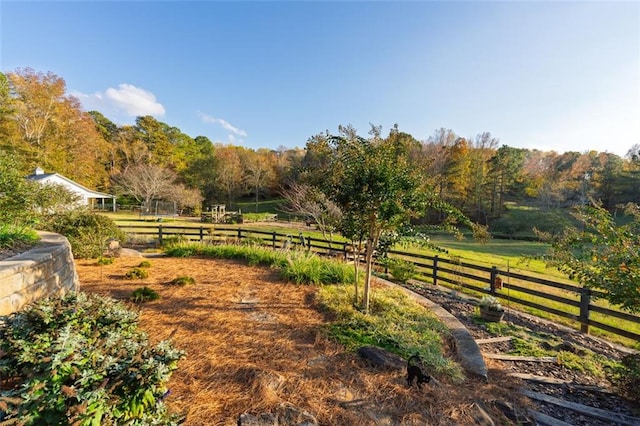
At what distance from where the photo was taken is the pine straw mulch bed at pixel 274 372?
2254 millimetres

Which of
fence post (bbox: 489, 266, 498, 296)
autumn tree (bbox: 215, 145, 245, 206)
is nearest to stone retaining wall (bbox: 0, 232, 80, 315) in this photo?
fence post (bbox: 489, 266, 498, 296)

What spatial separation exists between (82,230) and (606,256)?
11.0 m

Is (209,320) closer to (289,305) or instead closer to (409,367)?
(289,305)

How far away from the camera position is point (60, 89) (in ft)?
79.9

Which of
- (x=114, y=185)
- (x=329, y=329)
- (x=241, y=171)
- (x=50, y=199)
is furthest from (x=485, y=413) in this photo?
(x=114, y=185)

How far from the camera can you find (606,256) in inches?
135

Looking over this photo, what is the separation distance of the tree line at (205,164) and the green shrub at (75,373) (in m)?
17.9

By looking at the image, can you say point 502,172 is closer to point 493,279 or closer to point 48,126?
point 493,279

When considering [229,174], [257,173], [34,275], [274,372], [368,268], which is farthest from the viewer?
[257,173]

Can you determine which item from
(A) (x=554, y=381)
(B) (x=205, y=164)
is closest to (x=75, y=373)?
(A) (x=554, y=381)

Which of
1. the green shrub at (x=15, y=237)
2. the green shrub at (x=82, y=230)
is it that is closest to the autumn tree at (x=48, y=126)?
the green shrub at (x=82, y=230)

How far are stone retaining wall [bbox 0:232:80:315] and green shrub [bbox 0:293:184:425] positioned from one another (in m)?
0.78

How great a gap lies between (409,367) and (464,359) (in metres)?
1.28

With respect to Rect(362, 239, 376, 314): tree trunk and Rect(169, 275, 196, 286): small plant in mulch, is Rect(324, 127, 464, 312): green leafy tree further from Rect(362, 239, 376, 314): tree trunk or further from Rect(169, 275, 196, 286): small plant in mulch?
Rect(169, 275, 196, 286): small plant in mulch
